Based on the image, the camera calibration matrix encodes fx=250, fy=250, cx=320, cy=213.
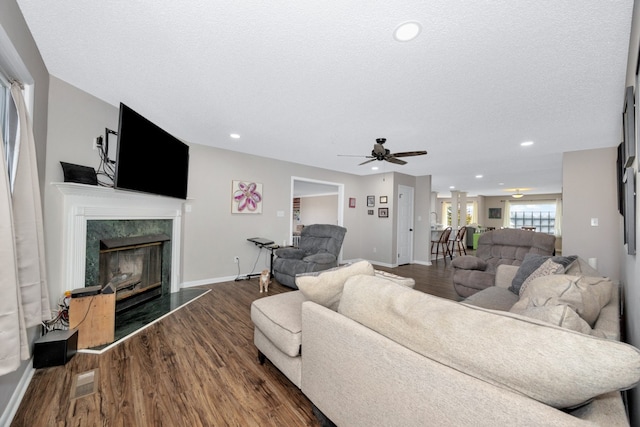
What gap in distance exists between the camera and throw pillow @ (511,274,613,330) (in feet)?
3.77

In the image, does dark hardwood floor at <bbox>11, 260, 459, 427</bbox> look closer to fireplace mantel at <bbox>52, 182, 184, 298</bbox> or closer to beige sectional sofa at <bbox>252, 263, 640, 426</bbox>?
beige sectional sofa at <bbox>252, 263, 640, 426</bbox>

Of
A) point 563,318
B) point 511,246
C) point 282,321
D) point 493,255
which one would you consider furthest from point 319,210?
point 563,318

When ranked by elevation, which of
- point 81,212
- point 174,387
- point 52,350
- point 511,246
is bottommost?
point 174,387

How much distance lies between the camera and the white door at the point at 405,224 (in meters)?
6.22

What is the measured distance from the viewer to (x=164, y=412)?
146cm

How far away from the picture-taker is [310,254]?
445cm

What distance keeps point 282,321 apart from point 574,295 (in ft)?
5.05

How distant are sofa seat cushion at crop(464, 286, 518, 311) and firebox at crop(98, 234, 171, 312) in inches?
135

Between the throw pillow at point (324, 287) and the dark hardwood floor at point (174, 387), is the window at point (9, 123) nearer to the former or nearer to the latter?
the dark hardwood floor at point (174, 387)

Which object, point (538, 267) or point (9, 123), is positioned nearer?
point (9, 123)

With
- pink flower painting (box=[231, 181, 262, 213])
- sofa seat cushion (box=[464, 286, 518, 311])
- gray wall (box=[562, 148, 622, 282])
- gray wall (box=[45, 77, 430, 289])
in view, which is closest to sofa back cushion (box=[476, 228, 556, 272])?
gray wall (box=[562, 148, 622, 282])

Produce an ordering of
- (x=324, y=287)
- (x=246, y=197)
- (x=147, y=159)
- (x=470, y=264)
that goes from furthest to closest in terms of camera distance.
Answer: (x=246, y=197)
(x=470, y=264)
(x=147, y=159)
(x=324, y=287)

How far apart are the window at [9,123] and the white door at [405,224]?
5.99 meters

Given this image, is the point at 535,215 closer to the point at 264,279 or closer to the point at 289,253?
the point at 289,253
